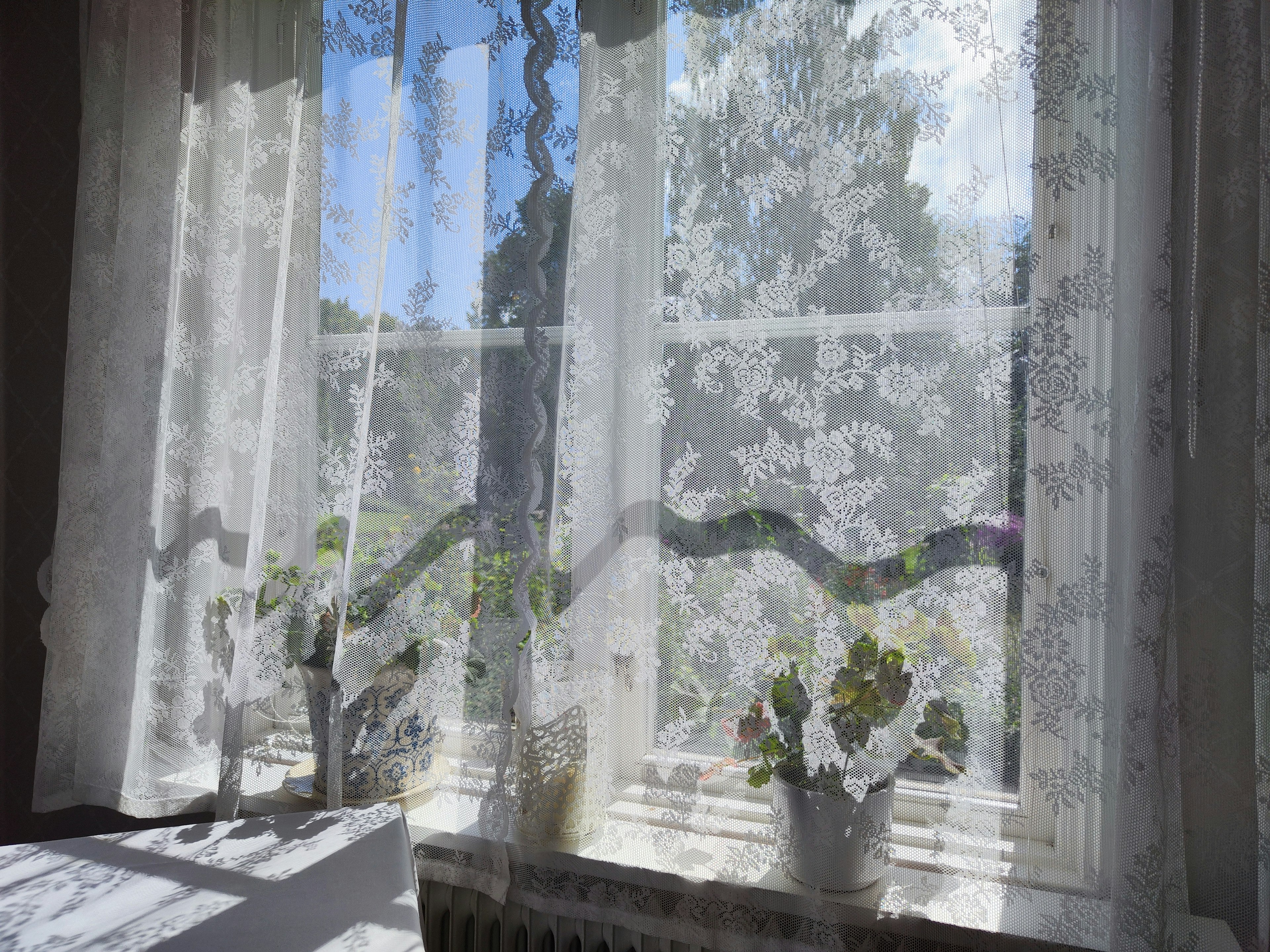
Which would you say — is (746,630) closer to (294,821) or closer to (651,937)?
(651,937)

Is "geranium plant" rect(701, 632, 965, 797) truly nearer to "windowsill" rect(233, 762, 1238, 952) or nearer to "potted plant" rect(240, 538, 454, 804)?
"windowsill" rect(233, 762, 1238, 952)

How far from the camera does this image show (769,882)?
120cm

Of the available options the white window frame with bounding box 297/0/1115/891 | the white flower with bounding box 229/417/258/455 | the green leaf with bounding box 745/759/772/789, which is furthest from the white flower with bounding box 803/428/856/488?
the white flower with bounding box 229/417/258/455

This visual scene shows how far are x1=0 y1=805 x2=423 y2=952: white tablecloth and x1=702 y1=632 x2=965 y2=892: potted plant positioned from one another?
561 millimetres

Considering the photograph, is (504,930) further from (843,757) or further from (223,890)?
(843,757)

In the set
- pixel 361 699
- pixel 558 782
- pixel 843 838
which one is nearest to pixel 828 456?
pixel 843 838

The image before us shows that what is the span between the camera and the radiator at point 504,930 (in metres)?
1.33

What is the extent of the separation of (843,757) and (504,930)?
2.35 ft

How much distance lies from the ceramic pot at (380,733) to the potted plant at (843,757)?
2.04ft

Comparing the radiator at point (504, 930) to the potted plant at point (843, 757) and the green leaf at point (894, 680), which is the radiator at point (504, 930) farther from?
the green leaf at point (894, 680)

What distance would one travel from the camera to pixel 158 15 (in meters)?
1.59

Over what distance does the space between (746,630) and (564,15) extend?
3.54 feet

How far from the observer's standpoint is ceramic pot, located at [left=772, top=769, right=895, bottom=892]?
1144 millimetres

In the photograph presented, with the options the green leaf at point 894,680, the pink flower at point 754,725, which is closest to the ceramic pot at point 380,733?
the pink flower at point 754,725
